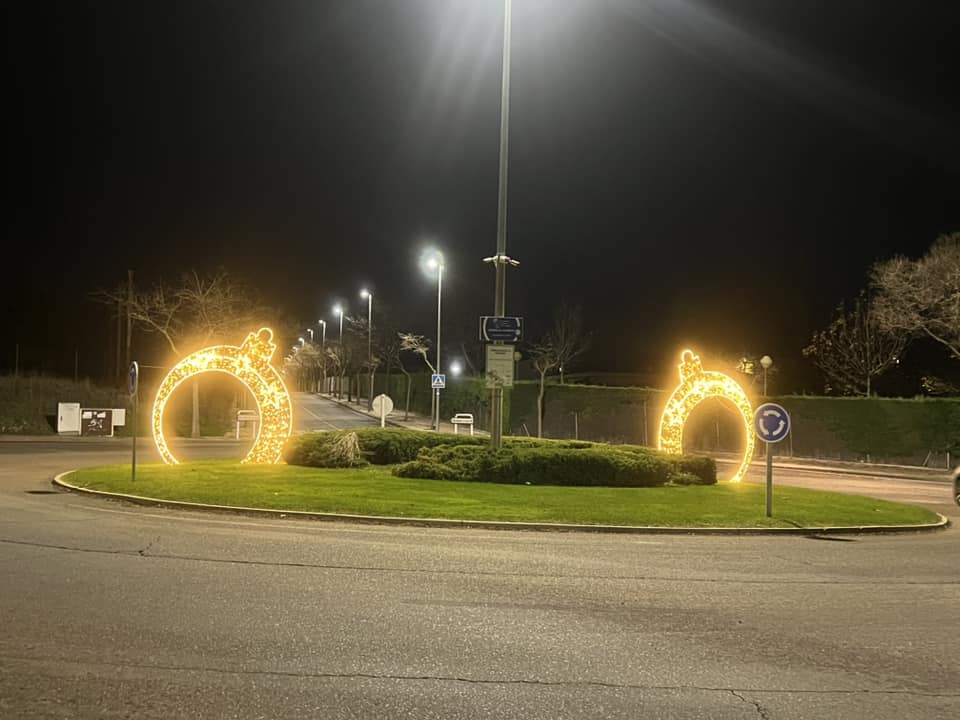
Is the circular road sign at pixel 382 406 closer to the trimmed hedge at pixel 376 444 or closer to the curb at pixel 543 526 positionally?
the trimmed hedge at pixel 376 444

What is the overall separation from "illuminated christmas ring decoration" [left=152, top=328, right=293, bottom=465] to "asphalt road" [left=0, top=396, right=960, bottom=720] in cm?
898

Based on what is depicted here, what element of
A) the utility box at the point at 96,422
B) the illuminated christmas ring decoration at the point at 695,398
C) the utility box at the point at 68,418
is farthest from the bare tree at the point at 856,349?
the utility box at the point at 68,418

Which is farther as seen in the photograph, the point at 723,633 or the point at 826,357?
the point at 826,357

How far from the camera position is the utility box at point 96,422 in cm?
3628

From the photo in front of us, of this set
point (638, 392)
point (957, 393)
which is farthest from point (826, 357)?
point (638, 392)

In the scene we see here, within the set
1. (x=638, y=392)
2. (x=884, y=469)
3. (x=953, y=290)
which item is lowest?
(x=884, y=469)

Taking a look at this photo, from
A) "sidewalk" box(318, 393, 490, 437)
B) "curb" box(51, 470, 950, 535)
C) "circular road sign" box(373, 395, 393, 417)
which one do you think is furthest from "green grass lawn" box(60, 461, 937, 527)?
"sidewalk" box(318, 393, 490, 437)

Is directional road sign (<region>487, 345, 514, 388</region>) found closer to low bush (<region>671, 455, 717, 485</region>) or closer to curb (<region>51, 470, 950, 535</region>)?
low bush (<region>671, 455, 717, 485</region>)

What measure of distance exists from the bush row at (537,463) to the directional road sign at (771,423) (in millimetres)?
4715

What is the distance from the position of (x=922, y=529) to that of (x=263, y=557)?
1108 centimetres

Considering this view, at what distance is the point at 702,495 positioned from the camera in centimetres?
1725

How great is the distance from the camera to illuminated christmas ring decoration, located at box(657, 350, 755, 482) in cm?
2083

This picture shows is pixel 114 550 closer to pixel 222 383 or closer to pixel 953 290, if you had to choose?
pixel 953 290

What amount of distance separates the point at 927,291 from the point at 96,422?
35.6 meters
